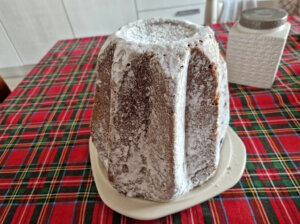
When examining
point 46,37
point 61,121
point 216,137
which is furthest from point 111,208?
point 46,37

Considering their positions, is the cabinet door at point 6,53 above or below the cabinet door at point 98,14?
below

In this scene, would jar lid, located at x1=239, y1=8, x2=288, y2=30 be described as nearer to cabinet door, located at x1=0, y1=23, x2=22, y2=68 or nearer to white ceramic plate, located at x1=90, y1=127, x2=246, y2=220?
white ceramic plate, located at x1=90, y1=127, x2=246, y2=220

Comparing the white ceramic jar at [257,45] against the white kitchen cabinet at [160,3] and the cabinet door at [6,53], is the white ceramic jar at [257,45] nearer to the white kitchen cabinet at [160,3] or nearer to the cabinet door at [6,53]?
the white kitchen cabinet at [160,3]

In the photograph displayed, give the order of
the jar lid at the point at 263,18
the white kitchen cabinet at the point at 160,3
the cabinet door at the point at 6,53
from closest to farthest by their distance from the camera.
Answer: the jar lid at the point at 263,18, the white kitchen cabinet at the point at 160,3, the cabinet door at the point at 6,53

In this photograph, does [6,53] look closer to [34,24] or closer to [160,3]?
[34,24]

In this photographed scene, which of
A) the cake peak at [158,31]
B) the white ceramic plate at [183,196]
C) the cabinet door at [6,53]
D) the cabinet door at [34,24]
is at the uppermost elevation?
the cake peak at [158,31]

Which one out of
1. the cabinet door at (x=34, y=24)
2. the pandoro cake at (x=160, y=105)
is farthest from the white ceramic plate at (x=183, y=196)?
the cabinet door at (x=34, y=24)

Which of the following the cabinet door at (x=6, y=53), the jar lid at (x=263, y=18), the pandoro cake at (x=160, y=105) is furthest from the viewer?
the cabinet door at (x=6, y=53)
